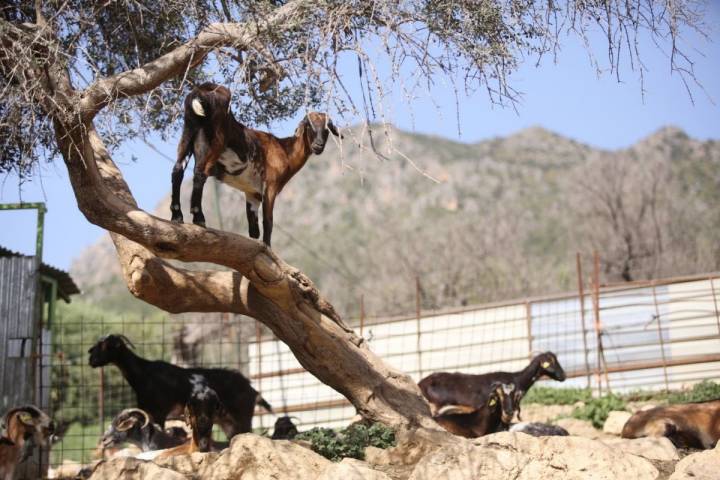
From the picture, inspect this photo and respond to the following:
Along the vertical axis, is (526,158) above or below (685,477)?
above

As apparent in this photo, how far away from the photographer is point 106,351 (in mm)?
10656

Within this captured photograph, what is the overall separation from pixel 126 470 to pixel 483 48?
426 cm

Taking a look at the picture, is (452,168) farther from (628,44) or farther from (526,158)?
A: (628,44)

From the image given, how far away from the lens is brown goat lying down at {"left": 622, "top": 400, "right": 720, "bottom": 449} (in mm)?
9539

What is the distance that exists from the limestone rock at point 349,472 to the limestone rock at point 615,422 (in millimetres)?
6453

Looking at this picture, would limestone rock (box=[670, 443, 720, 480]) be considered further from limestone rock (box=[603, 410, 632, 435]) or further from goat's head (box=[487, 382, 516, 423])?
limestone rock (box=[603, 410, 632, 435])

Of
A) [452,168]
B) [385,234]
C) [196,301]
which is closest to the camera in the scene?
[196,301]

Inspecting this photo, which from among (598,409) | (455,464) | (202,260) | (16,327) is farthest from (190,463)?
(598,409)

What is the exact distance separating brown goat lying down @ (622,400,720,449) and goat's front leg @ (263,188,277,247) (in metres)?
4.74

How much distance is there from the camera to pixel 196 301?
318 inches

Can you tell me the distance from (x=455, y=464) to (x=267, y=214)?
9.64ft

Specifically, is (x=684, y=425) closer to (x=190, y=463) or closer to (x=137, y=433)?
(x=190, y=463)

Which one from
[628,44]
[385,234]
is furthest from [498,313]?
[385,234]

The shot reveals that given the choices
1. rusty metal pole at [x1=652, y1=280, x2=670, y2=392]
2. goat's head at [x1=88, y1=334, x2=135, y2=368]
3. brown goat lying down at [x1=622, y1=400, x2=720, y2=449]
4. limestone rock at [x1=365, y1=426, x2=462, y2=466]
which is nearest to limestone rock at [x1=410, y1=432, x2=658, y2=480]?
limestone rock at [x1=365, y1=426, x2=462, y2=466]
